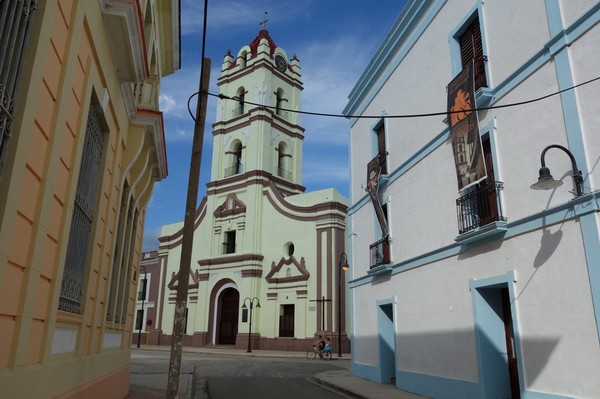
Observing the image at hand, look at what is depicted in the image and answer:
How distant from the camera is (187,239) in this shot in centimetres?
753

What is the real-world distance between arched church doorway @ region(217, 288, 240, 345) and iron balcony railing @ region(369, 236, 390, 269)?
20.8m

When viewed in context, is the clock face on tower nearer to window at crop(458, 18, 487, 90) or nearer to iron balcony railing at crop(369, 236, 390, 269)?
iron balcony railing at crop(369, 236, 390, 269)

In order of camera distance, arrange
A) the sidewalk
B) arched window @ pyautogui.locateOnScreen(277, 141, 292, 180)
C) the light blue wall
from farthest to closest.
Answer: arched window @ pyautogui.locateOnScreen(277, 141, 292, 180), the sidewalk, the light blue wall

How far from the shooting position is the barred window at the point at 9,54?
3.31m

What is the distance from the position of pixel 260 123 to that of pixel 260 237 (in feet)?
27.4

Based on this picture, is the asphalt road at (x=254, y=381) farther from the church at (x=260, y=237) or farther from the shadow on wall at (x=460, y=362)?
the church at (x=260, y=237)

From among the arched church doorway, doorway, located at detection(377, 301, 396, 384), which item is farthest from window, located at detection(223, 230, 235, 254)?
doorway, located at detection(377, 301, 396, 384)

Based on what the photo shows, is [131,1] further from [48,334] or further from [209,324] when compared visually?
[209,324]

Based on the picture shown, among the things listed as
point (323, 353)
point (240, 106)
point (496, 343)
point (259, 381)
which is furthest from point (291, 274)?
point (496, 343)

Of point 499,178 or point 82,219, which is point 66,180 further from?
point 499,178

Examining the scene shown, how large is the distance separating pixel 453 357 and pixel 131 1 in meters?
8.68

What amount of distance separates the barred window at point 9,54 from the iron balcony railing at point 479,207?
7612 millimetres

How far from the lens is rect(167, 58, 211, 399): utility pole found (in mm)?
6914

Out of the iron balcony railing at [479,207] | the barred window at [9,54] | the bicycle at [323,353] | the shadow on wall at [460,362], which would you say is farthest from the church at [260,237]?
the barred window at [9,54]
